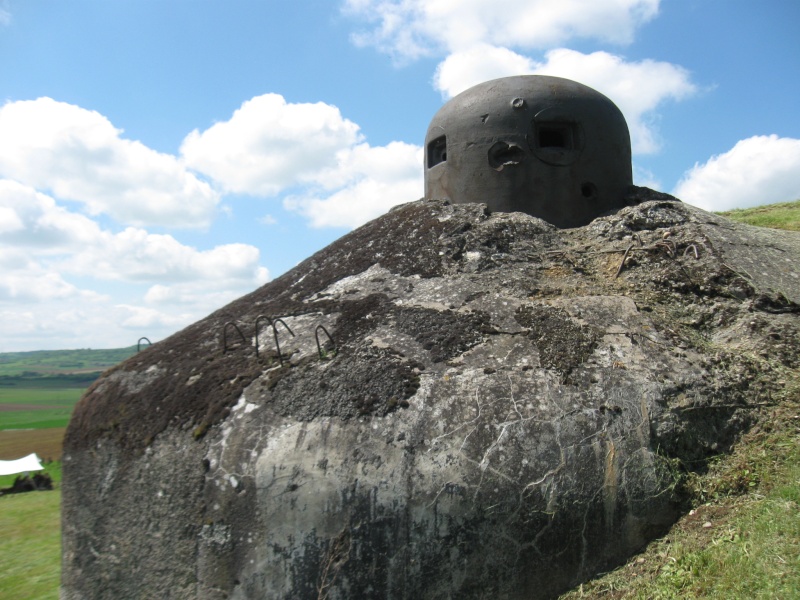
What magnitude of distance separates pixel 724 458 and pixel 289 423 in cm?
271

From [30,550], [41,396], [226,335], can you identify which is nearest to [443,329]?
[226,335]

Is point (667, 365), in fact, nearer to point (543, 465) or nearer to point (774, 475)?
point (774, 475)

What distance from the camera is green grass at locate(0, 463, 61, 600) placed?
7.12 metres

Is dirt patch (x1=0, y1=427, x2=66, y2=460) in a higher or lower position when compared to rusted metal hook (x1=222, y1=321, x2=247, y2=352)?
lower

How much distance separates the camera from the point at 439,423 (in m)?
4.13

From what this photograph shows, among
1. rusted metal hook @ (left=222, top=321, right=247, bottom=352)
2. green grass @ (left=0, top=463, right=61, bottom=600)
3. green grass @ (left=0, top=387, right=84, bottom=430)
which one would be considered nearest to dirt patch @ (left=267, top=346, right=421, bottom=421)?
rusted metal hook @ (left=222, top=321, right=247, bottom=352)

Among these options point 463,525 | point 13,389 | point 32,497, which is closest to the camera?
point 463,525

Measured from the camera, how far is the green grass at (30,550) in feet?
23.4

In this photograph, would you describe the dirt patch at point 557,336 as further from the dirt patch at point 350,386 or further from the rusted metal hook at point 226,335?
the rusted metal hook at point 226,335

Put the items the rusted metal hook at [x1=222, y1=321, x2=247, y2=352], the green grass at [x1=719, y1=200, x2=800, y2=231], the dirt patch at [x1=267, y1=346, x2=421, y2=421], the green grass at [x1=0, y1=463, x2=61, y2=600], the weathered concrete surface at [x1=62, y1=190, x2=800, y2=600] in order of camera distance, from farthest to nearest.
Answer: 1. the green grass at [x1=719, y1=200, x2=800, y2=231]
2. the green grass at [x1=0, y1=463, x2=61, y2=600]
3. the rusted metal hook at [x1=222, y1=321, x2=247, y2=352]
4. the dirt patch at [x1=267, y1=346, x2=421, y2=421]
5. the weathered concrete surface at [x1=62, y1=190, x2=800, y2=600]

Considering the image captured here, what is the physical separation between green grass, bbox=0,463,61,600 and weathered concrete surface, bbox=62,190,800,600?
2583 millimetres

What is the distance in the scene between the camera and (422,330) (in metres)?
4.79

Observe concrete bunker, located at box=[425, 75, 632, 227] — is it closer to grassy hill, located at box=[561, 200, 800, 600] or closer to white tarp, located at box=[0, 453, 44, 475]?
grassy hill, located at box=[561, 200, 800, 600]

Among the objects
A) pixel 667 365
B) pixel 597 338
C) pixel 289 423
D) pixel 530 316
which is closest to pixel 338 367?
pixel 289 423
